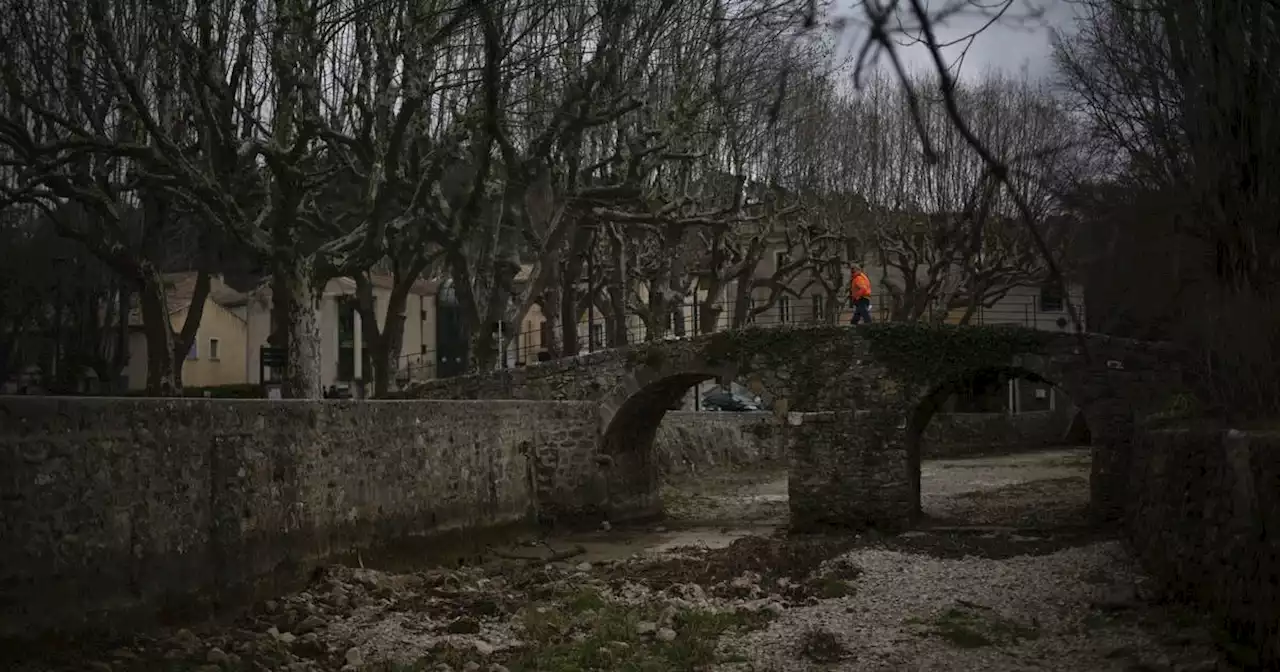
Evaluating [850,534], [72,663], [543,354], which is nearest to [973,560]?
[850,534]

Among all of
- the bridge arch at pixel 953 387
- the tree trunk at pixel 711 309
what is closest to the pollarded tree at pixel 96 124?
the tree trunk at pixel 711 309

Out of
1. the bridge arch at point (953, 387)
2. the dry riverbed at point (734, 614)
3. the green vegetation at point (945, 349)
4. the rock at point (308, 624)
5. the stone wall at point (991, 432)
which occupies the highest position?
the green vegetation at point (945, 349)

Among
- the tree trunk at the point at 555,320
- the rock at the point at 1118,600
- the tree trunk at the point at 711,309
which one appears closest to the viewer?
the rock at the point at 1118,600

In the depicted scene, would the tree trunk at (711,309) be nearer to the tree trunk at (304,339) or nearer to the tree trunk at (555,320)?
the tree trunk at (555,320)

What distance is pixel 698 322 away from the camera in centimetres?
3356

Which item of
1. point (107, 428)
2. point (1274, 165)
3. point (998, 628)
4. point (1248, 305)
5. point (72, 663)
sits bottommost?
point (998, 628)

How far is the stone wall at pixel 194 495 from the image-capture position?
22.9 ft

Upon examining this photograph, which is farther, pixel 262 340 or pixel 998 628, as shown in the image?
pixel 262 340

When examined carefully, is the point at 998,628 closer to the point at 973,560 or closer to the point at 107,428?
the point at 973,560

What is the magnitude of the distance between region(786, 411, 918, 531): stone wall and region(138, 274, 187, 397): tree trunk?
9559mm

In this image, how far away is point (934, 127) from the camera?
69.9 feet

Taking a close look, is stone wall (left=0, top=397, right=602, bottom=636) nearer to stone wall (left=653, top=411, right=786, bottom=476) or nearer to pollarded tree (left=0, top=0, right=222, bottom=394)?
pollarded tree (left=0, top=0, right=222, bottom=394)

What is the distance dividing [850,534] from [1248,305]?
9337 millimetres

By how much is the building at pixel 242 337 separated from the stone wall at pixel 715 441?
12586mm
